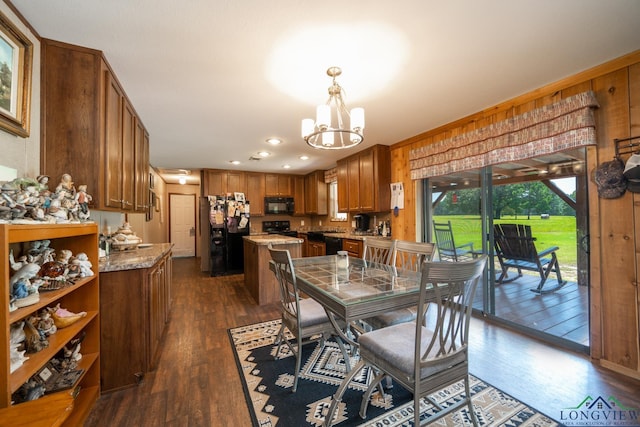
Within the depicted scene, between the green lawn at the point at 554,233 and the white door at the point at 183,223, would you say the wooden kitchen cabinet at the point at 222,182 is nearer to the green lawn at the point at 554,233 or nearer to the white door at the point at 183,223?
the white door at the point at 183,223

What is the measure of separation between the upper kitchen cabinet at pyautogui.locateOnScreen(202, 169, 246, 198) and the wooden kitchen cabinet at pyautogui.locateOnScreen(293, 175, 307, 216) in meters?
1.24

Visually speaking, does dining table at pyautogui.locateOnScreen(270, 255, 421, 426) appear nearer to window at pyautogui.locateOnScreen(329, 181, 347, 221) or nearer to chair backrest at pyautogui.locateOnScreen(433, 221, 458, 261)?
chair backrest at pyautogui.locateOnScreen(433, 221, 458, 261)

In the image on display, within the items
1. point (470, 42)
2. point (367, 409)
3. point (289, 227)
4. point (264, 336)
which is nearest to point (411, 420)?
point (367, 409)

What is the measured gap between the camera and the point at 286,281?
74.3 inches

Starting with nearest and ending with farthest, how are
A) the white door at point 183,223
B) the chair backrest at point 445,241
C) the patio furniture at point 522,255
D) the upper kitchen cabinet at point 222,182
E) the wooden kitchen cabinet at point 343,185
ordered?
the patio furniture at point 522,255 → the chair backrest at point 445,241 → the wooden kitchen cabinet at point 343,185 → the upper kitchen cabinet at point 222,182 → the white door at point 183,223

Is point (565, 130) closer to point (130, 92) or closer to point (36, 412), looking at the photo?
point (36, 412)

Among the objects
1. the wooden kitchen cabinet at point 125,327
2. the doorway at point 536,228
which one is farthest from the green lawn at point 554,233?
the wooden kitchen cabinet at point 125,327

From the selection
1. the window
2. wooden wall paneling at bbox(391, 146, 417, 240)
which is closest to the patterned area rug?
wooden wall paneling at bbox(391, 146, 417, 240)

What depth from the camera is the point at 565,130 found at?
6.95ft

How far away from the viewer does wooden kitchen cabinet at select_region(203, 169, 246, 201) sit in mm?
5605

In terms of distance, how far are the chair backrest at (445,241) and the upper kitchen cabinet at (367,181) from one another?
857mm

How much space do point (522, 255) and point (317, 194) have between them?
419cm

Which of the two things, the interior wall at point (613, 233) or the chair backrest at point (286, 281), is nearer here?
the chair backrest at point (286, 281)

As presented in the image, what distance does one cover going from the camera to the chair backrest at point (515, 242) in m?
2.59
